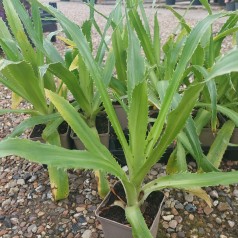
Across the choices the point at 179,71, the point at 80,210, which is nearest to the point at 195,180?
the point at 179,71

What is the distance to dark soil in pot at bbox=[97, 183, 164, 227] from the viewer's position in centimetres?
96

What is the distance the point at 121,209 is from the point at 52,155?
1.15 feet

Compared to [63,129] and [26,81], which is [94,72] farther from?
[63,129]

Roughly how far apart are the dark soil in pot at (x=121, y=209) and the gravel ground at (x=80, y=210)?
0.50ft

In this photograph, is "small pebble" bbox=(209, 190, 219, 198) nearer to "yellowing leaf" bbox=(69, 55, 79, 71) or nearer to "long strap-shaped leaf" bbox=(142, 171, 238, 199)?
"long strap-shaped leaf" bbox=(142, 171, 238, 199)

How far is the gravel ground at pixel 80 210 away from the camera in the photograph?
110cm

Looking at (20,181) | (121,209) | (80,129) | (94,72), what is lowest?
(20,181)

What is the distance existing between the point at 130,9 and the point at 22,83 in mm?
478

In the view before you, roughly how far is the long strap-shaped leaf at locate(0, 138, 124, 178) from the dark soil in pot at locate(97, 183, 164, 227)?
19cm

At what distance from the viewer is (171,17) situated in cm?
436

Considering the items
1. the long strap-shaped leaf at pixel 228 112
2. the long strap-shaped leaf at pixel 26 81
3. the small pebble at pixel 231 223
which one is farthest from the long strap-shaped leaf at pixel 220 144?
the long strap-shaped leaf at pixel 26 81

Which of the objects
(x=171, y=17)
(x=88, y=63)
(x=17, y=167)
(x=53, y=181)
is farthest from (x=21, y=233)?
(x=171, y=17)

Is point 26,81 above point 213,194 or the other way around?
above

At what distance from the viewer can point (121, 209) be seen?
98 cm
